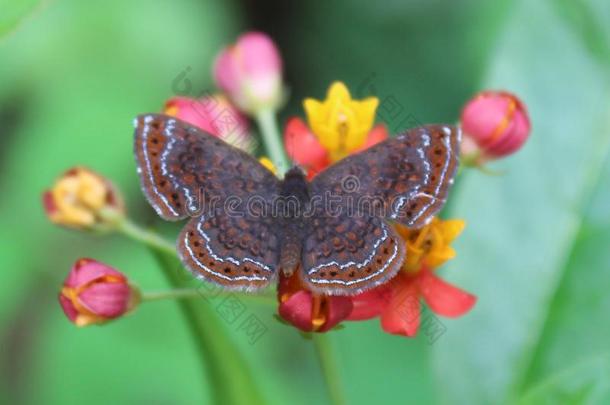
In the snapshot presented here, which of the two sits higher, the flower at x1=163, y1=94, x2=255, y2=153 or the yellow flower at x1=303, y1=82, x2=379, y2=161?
the flower at x1=163, y1=94, x2=255, y2=153

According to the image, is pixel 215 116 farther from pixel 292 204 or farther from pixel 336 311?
pixel 336 311

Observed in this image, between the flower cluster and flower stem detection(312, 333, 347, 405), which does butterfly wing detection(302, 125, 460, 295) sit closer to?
the flower cluster

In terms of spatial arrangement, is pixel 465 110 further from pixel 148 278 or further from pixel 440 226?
pixel 148 278

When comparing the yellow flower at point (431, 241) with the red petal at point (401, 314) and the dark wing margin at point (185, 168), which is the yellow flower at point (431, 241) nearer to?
the red petal at point (401, 314)

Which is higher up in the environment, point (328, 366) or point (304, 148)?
point (304, 148)

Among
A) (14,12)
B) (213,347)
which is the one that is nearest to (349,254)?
(213,347)

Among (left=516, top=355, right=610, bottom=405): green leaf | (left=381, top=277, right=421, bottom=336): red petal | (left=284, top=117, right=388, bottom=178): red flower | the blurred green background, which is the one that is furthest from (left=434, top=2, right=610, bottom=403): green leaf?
(left=516, top=355, right=610, bottom=405): green leaf

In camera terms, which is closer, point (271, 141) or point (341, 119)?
point (341, 119)
